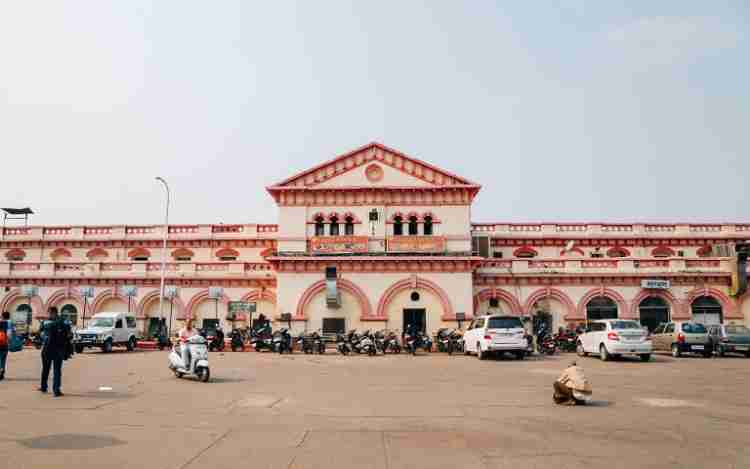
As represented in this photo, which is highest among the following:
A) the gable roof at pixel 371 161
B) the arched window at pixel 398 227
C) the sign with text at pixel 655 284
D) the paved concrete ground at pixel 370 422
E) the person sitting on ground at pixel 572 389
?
the gable roof at pixel 371 161

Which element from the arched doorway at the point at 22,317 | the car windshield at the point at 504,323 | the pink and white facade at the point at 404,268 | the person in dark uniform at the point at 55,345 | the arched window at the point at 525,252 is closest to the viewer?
the person in dark uniform at the point at 55,345

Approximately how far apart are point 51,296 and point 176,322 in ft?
26.5

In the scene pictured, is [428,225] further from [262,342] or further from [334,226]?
[262,342]

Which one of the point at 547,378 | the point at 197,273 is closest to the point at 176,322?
the point at 197,273

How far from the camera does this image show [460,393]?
12.7 metres

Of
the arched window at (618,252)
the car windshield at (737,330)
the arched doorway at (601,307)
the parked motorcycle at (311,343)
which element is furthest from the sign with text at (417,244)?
the car windshield at (737,330)

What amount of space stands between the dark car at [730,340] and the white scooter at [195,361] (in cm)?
2027

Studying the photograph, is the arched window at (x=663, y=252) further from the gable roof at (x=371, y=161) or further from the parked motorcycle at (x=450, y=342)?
the parked motorcycle at (x=450, y=342)

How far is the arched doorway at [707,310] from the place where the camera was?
32375 millimetres

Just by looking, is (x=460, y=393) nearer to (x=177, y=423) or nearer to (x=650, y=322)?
(x=177, y=423)

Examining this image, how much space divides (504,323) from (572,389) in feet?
38.0

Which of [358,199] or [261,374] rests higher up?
[358,199]

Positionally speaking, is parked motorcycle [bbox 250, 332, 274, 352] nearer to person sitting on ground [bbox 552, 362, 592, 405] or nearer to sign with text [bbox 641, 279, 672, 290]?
person sitting on ground [bbox 552, 362, 592, 405]

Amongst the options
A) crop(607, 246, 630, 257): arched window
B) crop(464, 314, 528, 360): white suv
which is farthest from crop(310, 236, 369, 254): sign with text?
crop(607, 246, 630, 257): arched window
